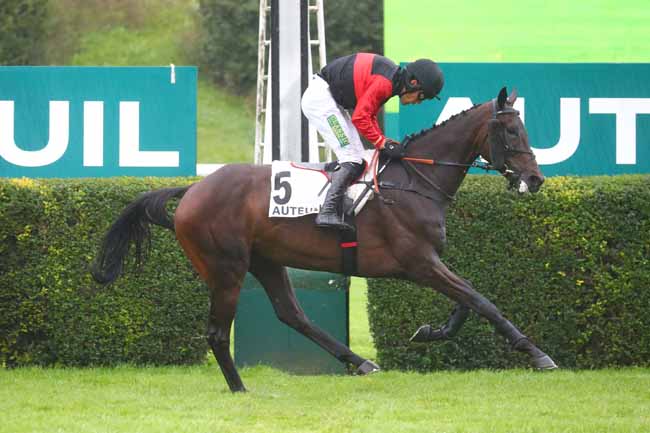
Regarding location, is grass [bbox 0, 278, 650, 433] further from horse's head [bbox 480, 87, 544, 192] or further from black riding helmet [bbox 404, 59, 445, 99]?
black riding helmet [bbox 404, 59, 445, 99]

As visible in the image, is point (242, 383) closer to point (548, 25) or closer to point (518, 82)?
point (518, 82)

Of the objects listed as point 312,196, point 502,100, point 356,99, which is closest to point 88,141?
point 312,196

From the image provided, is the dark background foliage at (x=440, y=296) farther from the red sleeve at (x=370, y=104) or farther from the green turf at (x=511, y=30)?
the green turf at (x=511, y=30)

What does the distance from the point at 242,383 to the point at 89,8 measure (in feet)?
98.3

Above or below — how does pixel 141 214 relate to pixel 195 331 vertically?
above

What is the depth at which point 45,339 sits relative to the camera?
8211 millimetres

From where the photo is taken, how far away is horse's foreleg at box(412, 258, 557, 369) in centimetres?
634

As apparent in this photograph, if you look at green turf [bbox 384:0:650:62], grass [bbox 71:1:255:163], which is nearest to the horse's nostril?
green turf [bbox 384:0:650:62]

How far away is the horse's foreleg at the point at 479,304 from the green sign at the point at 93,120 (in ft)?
9.26

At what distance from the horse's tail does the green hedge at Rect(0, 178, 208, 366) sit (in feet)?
2.10

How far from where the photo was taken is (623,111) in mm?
8750

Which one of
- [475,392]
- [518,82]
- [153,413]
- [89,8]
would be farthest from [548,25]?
[89,8]

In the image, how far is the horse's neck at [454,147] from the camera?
22.8 feet

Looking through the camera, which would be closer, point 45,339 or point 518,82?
point 45,339
